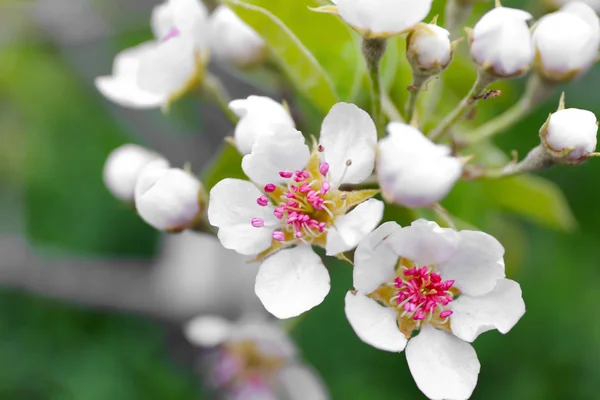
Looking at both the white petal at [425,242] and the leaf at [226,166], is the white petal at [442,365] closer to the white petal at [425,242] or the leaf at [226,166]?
the white petal at [425,242]

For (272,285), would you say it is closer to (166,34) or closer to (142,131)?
(166,34)

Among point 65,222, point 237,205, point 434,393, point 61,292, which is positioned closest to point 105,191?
point 65,222

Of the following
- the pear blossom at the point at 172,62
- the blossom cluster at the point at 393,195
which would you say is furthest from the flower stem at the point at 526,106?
the pear blossom at the point at 172,62

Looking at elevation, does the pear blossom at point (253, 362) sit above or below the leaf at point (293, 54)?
below

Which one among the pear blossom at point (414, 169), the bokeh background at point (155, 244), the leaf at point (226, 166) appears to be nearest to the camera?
the pear blossom at point (414, 169)

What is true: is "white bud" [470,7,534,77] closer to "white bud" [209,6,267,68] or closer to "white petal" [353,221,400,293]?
"white petal" [353,221,400,293]

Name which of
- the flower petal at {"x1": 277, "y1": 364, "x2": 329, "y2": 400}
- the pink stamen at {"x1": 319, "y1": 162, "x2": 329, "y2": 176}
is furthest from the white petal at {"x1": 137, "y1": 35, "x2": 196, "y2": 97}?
the flower petal at {"x1": 277, "y1": 364, "x2": 329, "y2": 400}
